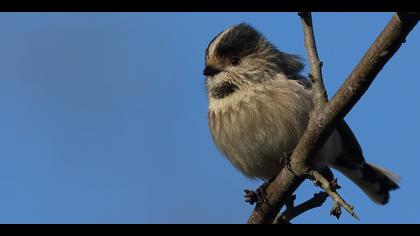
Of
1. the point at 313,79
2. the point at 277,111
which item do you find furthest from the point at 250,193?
the point at 313,79

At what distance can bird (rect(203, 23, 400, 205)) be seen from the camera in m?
5.64

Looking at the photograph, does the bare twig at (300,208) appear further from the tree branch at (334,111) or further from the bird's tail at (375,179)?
the bird's tail at (375,179)

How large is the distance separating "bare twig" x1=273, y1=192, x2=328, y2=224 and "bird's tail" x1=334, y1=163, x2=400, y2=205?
244cm

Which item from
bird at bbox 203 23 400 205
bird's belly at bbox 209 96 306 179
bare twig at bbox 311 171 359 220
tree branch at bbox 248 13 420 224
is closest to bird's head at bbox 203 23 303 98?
bird at bbox 203 23 400 205

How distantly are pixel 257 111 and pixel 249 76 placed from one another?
0.51 metres

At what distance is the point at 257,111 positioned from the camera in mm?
5707

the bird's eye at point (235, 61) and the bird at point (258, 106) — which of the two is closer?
the bird at point (258, 106)

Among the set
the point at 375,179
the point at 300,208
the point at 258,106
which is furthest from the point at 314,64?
the point at 375,179

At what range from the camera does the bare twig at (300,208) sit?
461 centimetres

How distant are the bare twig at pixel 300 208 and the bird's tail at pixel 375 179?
2438 mm

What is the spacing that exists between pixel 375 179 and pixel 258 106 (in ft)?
6.99

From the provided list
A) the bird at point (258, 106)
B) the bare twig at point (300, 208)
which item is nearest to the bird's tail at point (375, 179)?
the bird at point (258, 106)

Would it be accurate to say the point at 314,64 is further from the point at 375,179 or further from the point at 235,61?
the point at 375,179
